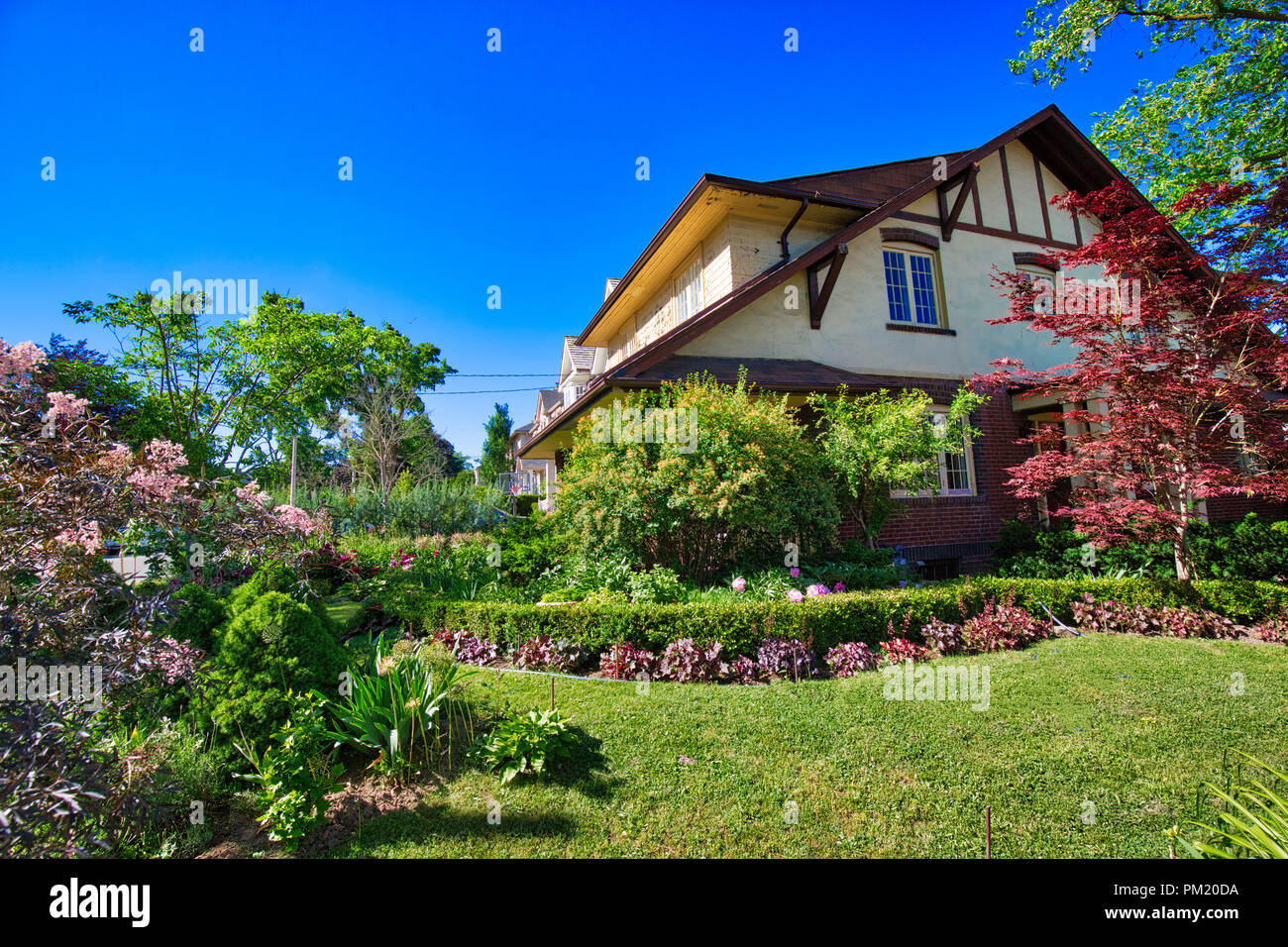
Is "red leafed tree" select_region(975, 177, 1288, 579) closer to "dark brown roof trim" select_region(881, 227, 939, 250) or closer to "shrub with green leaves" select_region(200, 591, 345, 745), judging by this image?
"dark brown roof trim" select_region(881, 227, 939, 250)

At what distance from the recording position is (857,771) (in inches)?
158

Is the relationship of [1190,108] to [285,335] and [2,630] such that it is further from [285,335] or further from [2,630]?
[285,335]

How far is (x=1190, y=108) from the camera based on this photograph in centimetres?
1750

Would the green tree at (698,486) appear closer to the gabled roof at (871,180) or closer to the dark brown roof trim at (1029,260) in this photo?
the gabled roof at (871,180)

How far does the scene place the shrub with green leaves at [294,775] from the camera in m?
3.13

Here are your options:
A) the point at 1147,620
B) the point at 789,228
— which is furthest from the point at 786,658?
the point at 789,228

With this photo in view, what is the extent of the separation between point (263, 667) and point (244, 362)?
19.8 m

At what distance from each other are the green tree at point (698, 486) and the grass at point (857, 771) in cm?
273

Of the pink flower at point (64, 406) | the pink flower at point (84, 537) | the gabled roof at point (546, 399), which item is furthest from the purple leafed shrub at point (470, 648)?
the gabled roof at point (546, 399)

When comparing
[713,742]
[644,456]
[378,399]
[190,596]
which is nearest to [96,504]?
[190,596]

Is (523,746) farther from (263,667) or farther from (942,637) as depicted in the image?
(942,637)

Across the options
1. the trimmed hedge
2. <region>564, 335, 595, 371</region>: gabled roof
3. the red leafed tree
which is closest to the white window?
the red leafed tree

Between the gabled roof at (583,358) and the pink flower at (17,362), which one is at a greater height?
the gabled roof at (583,358)
